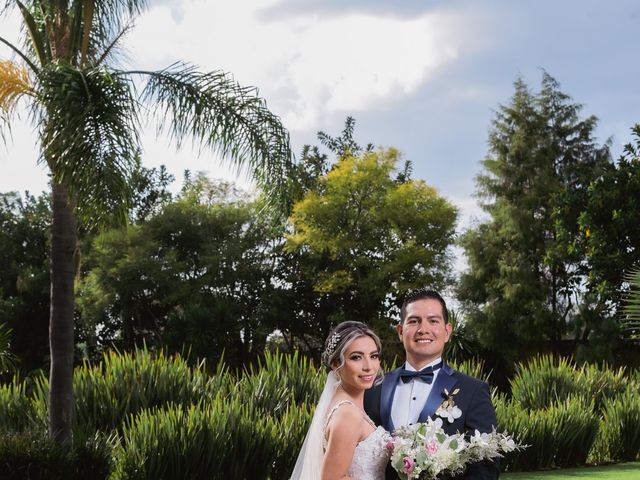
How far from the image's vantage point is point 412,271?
43812 millimetres

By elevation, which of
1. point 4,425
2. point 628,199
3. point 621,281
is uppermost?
point 628,199

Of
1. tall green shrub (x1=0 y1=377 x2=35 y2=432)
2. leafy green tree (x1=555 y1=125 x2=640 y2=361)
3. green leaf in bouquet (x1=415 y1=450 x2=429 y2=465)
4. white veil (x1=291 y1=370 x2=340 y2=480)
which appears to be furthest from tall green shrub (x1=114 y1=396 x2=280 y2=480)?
leafy green tree (x1=555 y1=125 x2=640 y2=361)

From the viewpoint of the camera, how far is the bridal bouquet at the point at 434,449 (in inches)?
162

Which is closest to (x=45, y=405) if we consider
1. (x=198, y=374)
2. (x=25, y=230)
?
(x=198, y=374)

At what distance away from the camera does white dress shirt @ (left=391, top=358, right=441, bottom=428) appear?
173 inches

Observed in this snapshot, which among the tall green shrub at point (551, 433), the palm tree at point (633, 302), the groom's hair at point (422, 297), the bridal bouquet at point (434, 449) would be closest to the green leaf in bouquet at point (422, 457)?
the bridal bouquet at point (434, 449)

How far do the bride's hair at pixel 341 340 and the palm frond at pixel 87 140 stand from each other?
808 centimetres

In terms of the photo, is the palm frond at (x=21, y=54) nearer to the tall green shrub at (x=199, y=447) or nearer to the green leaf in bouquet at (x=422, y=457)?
the tall green shrub at (x=199, y=447)

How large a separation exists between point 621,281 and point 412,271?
46.1ft

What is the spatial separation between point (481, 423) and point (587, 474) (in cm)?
1062

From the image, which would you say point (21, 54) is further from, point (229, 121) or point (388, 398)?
point (388, 398)

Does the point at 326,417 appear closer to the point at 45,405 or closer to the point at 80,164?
the point at 80,164

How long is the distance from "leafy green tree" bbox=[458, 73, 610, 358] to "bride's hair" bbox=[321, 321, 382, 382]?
111ft

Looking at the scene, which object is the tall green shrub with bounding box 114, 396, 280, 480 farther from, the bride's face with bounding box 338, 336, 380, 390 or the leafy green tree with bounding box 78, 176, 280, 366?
the leafy green tree with bounding box 78, 176, 280, 366
